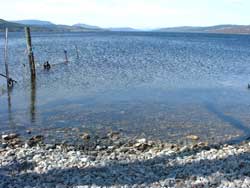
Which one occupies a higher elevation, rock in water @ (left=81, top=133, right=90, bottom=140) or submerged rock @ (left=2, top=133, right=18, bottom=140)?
rock in water @ (left=81, top=133, right=90, bottom=140)

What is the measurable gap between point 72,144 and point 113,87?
14.2 meters

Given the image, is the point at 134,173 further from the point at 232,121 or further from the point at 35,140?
the point at 232,121

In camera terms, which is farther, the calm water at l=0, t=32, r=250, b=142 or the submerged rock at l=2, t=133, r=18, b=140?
the calm water at l=0, t=32, r=250, b=142

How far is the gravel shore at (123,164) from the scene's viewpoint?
36.5ft

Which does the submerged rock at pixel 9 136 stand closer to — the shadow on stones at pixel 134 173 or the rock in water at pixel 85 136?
the rock in water at pixel 85 136

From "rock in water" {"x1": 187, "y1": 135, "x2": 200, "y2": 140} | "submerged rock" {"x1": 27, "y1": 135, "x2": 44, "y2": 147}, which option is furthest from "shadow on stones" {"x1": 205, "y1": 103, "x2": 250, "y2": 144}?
"submerged rock" {"x1": 27, "y1": 135, "x2": 44, "y2": 147}

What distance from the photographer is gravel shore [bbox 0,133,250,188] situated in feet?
36.5

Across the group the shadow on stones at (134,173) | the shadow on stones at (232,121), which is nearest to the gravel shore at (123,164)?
the shadow on stones at (134,173)

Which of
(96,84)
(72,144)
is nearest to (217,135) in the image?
(72,144)

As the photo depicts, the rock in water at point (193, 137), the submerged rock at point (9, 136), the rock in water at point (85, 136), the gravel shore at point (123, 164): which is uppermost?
the gravel shore at point (123, 164)

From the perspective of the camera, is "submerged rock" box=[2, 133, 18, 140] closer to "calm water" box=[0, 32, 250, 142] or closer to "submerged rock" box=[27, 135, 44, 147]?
"submerged rock" box=[27, 135, 44, 147]

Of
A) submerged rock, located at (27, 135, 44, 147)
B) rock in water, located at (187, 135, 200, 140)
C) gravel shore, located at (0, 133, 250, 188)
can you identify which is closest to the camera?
gravel shore, located at (0, 133, 250, 188)

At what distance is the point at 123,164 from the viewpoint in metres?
13.0

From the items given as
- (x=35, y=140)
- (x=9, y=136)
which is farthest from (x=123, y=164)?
(x=9, y=136)
